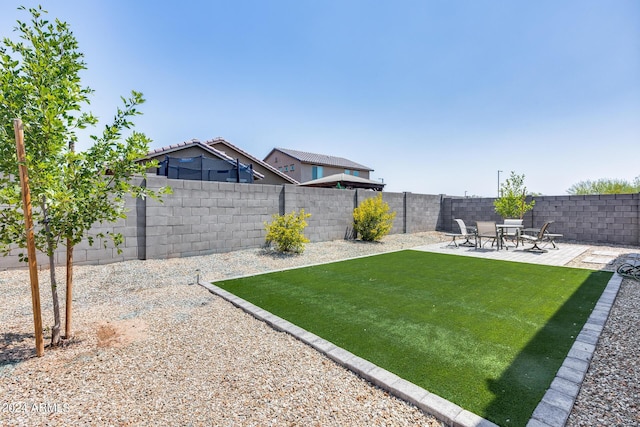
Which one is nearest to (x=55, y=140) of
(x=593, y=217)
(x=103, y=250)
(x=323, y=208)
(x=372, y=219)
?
(x=103, y=250)

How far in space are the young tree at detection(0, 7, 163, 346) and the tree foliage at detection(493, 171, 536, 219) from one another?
13.7 m

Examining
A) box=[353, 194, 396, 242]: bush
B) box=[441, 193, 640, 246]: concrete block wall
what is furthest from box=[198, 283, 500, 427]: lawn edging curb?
box=[441, 193, 640, 246]: concrete block wall

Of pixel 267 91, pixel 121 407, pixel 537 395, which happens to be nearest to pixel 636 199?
pixel 537 395

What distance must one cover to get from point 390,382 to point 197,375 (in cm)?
164

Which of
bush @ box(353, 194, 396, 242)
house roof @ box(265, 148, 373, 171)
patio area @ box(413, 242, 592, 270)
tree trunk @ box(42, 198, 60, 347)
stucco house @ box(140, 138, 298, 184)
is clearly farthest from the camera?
house roof @ box(265, 148, 373, 171)

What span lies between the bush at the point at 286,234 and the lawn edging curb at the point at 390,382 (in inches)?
179

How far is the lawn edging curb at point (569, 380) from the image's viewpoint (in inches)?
69.6

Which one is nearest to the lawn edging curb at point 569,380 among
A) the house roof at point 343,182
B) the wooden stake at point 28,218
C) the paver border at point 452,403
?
the paver border at point 452,403

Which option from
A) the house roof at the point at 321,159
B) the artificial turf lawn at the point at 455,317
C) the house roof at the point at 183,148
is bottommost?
the artificial turf lawn at the point at 455,317

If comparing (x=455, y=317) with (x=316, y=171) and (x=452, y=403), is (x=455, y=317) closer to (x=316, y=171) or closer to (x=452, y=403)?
(x=452, y=403)

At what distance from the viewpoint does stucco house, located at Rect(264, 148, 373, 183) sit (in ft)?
92.4

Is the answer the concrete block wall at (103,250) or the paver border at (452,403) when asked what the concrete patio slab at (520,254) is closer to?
the paver border at (452,403)

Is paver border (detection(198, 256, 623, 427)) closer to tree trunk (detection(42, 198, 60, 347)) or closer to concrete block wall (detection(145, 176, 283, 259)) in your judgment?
tree trunk (detection(42, 198, 60, 347))

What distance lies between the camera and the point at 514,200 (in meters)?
11.8
